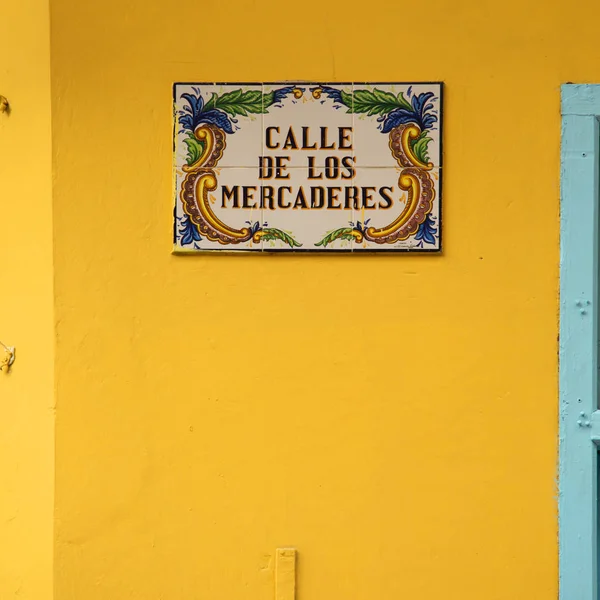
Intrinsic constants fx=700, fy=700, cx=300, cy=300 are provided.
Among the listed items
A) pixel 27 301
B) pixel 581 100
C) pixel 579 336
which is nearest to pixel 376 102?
pixel 581 100

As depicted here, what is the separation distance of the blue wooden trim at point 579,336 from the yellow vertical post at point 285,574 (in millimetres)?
782

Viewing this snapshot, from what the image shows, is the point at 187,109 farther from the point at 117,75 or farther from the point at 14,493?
the point at 14,493

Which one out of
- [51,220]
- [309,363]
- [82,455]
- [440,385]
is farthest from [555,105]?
[82,455]

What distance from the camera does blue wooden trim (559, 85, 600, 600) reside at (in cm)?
201

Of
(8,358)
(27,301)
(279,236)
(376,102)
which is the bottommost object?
(8,358)

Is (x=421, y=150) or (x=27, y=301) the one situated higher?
(x=421, y=150)

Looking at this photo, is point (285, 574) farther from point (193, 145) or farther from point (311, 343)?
point (193, 145)

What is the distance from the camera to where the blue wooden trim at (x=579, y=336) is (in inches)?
79.1

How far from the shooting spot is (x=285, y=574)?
2.03m

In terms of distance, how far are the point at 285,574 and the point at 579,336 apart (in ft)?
3.59

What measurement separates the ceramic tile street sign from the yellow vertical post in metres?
0.89

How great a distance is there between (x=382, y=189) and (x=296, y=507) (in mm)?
960

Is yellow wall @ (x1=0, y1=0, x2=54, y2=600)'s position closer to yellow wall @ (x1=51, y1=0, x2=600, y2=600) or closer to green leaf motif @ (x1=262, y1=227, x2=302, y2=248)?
yellow wall @ (x1=51, y1=0, x2=600, y2=600)

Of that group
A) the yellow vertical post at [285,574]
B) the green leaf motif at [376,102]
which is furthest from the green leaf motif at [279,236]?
the yellow vertical post at [285,574]
